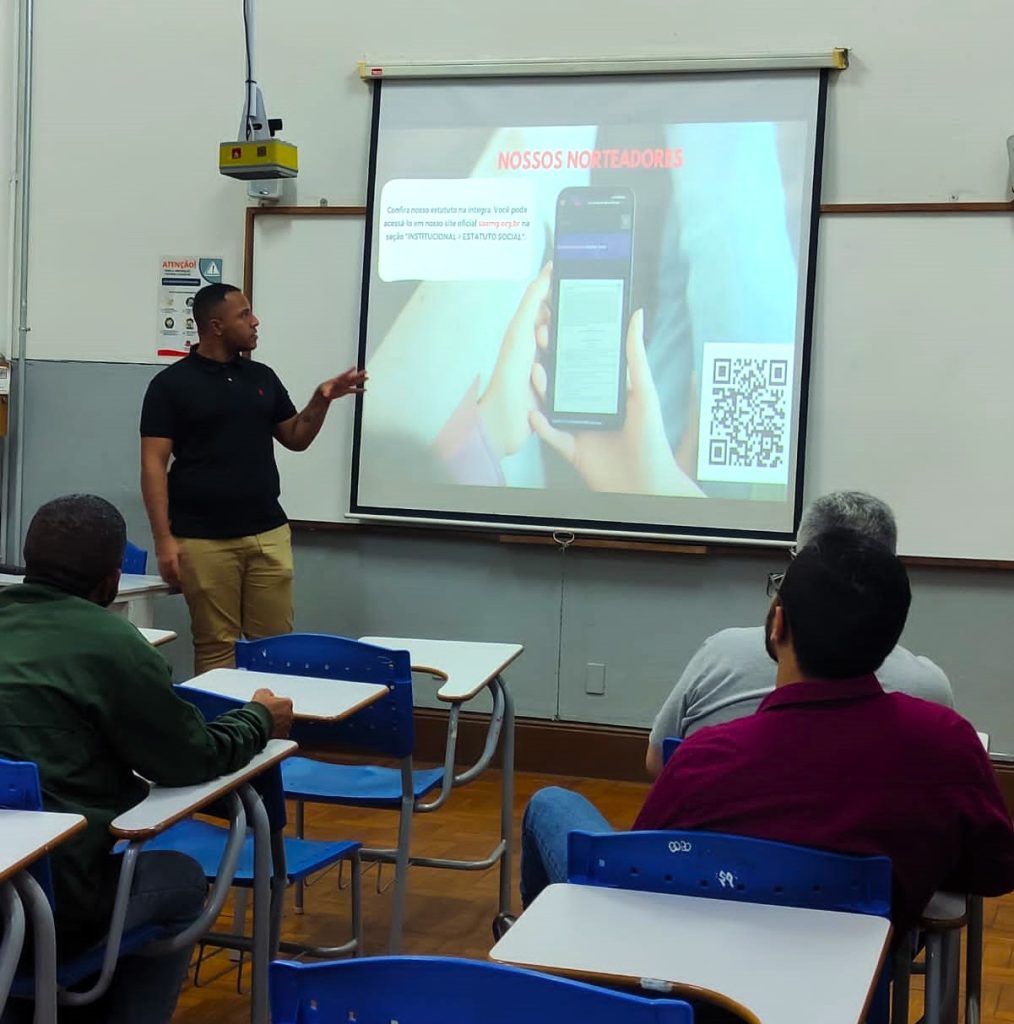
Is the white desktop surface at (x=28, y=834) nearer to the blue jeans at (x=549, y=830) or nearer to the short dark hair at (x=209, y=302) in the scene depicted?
the blue jeans at (x=549, y=830)

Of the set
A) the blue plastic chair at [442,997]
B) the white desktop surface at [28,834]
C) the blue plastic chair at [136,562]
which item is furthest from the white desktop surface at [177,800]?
the blue plastic chair at [136,562]

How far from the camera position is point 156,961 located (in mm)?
2221

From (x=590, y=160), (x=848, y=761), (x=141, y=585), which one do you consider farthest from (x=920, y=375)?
(x=848, y=761)

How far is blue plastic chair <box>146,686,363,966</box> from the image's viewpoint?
2.44 meters

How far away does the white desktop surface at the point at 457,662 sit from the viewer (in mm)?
2975

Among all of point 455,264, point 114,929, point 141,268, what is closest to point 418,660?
point 114,929

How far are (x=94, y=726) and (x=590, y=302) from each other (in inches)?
118

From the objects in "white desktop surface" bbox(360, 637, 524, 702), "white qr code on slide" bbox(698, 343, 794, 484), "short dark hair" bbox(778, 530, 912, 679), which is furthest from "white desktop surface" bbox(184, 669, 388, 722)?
"white qr code on slide" bbox(698, 343, 794, 484)

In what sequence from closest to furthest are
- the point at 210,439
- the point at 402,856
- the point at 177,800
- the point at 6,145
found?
1. the point at 177,800
2. the point at 402,856
3. the point at 210,439
4. the point at 6,145

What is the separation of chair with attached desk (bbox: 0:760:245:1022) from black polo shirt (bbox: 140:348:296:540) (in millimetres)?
2223

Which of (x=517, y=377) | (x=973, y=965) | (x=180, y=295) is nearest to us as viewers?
(x=973, y=965)

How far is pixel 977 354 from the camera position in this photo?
4.41m

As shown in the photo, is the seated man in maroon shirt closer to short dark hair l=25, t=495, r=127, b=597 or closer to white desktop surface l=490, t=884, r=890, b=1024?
white desktop surface l=490, t=884, r=890, b=1024

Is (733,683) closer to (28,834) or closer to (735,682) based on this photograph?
(735,682)
